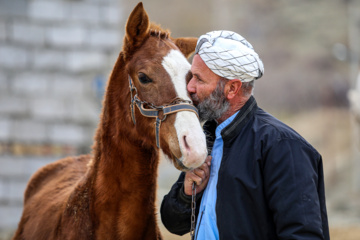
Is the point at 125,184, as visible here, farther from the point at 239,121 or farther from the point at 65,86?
the point at 65,86

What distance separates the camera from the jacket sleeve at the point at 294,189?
2.23 m

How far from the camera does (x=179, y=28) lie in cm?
3800

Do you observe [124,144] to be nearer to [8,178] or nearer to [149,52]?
[149,52]

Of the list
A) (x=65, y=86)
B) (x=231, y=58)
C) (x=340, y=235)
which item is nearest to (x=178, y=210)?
(x=231, y=58)

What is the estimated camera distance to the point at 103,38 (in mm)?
7586

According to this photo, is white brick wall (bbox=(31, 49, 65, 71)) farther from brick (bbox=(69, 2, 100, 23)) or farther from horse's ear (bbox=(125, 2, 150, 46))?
horse's ear (bbox=(125, 2, 150, 46))

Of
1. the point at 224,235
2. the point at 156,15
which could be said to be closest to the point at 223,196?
the point at 224,235

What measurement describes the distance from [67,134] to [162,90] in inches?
192

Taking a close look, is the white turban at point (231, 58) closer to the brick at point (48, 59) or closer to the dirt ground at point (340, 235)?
the brick at point (48, 59)

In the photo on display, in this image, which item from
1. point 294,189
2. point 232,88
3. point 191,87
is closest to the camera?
point 294,189

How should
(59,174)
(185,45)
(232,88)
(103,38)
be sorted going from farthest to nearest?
(103,38), (59,174), (185,45), (232,88)

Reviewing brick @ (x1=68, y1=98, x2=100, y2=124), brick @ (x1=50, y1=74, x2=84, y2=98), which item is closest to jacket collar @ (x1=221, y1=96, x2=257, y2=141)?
brick @ (x1=68, y1=98, x2=100, y2=124)

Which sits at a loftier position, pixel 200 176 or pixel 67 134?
pixel 200 176

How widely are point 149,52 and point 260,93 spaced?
74.1 feet
